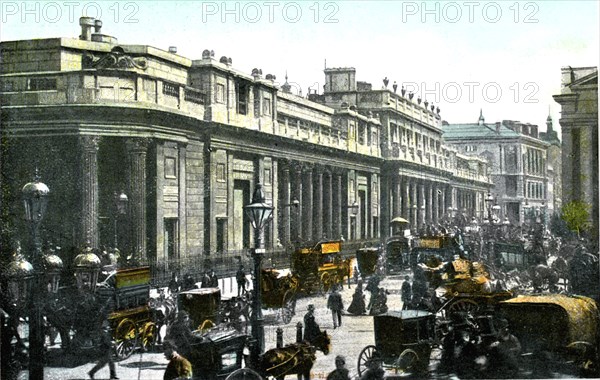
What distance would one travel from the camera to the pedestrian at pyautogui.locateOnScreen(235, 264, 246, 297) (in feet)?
41.3

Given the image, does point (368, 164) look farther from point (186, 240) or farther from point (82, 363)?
point (82, 363)

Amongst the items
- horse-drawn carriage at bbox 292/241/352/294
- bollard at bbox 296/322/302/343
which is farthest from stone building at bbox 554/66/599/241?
bollard at bbox 296/322/302/343

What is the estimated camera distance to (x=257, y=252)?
34.4ft

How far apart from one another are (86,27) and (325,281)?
6.46 meters

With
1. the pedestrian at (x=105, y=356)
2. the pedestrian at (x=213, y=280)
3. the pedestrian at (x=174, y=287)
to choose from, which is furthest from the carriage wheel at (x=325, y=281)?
the pedestrian at (x=105, y=356)

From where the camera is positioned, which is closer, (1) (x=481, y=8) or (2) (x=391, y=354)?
(2) (x=391, y=354)

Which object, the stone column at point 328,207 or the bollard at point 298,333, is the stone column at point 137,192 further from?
the stone column at point 328,207

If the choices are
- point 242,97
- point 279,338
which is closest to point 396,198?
point 242,97

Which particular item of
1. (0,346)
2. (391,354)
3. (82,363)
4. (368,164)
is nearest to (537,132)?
(368,164)

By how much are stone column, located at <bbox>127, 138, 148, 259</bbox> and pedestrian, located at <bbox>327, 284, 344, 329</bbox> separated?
136 inches

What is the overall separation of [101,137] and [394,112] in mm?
6384

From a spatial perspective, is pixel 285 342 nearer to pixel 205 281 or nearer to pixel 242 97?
pixel 205 281

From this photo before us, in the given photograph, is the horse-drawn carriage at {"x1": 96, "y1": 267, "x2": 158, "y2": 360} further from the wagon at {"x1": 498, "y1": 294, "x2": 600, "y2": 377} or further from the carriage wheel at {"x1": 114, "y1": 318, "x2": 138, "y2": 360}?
the wagon at {"x1": 498, "y1": 294, "x2": 600, "y2": 377}

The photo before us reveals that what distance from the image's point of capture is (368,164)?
53.6 ft
